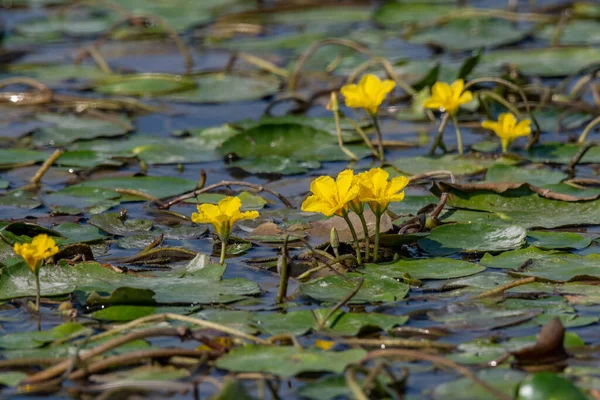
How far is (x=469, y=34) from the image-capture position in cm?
603

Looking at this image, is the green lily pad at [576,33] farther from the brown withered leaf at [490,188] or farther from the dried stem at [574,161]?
the brown withered leaf at [490,188]

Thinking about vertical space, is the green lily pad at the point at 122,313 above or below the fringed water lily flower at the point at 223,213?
below

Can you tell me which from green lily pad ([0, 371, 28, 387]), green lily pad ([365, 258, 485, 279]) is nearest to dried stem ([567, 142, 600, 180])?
green lily pad ([365, 258, 485, 279])

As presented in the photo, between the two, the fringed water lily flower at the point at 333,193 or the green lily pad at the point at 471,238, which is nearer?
the fringed water lily flower at the point at 333,193

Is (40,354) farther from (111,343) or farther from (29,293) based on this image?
(29,293)

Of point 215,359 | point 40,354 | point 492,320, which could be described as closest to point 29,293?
point 40,354

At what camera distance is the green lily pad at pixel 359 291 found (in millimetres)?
2328

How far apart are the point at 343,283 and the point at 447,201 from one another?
0.77m

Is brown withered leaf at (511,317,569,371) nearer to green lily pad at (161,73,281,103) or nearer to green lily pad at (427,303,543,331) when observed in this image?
green lily pad at (427,303,543,331)

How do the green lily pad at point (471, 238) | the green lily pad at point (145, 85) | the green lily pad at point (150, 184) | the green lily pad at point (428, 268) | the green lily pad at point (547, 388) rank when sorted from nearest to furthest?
the green lily pad at point (547, 388), the green lily pad at point (428, 268), the green lily pad at point (471, 238), the green lily pad at point (150, 184), the green lily pad at point (145, 85)

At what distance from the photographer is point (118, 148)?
3.95 metres

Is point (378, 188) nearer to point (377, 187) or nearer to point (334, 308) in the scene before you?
point (377, 187)

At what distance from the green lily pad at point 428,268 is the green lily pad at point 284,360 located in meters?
0.52

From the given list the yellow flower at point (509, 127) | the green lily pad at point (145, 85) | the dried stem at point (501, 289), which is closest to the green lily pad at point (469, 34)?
the green lily pad at point (145, 85)
